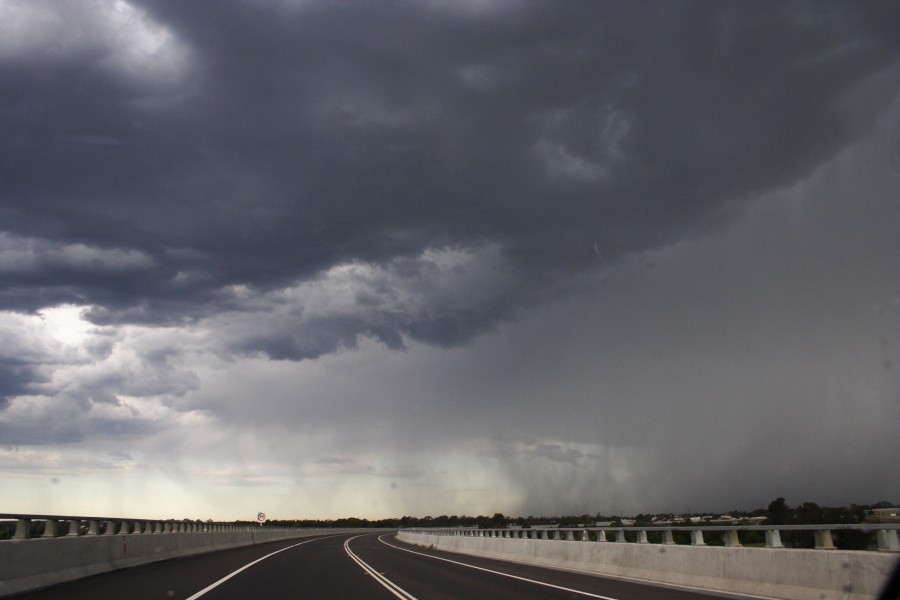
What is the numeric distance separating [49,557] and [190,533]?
74.5ft

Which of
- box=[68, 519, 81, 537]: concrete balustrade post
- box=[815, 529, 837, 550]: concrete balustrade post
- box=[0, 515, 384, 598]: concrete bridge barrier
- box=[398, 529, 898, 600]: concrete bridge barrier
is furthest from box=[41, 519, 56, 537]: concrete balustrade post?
box=[815, 529, 837, 550]: concrete balustrade post

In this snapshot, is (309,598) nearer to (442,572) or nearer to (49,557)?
(49,557)

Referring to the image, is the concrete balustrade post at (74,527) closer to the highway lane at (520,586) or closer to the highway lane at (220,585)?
the highway lane at (220,585)

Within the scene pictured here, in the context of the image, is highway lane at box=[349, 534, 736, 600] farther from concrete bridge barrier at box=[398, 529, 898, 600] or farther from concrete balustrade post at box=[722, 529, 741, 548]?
concrete balustrade post at box=[722, 529, 741, 548]

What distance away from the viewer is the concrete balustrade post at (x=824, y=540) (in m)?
13.9

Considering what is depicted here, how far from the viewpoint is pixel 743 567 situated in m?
16.5

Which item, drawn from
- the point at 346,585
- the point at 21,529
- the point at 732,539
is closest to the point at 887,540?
the point at 732,539

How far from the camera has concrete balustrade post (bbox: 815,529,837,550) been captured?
13.9m

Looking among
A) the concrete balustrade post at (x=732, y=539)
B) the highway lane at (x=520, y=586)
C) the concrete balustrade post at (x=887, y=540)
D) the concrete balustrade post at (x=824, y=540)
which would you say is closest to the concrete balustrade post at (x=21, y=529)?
the highway lane at (x=520, y=586)

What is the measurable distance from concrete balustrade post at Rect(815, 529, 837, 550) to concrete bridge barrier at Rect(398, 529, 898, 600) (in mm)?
34

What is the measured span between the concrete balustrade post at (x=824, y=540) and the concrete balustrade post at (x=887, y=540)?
2071mm

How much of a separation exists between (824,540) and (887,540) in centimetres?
236

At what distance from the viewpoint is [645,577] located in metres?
21.4

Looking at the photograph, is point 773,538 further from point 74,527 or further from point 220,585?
point 74,527
